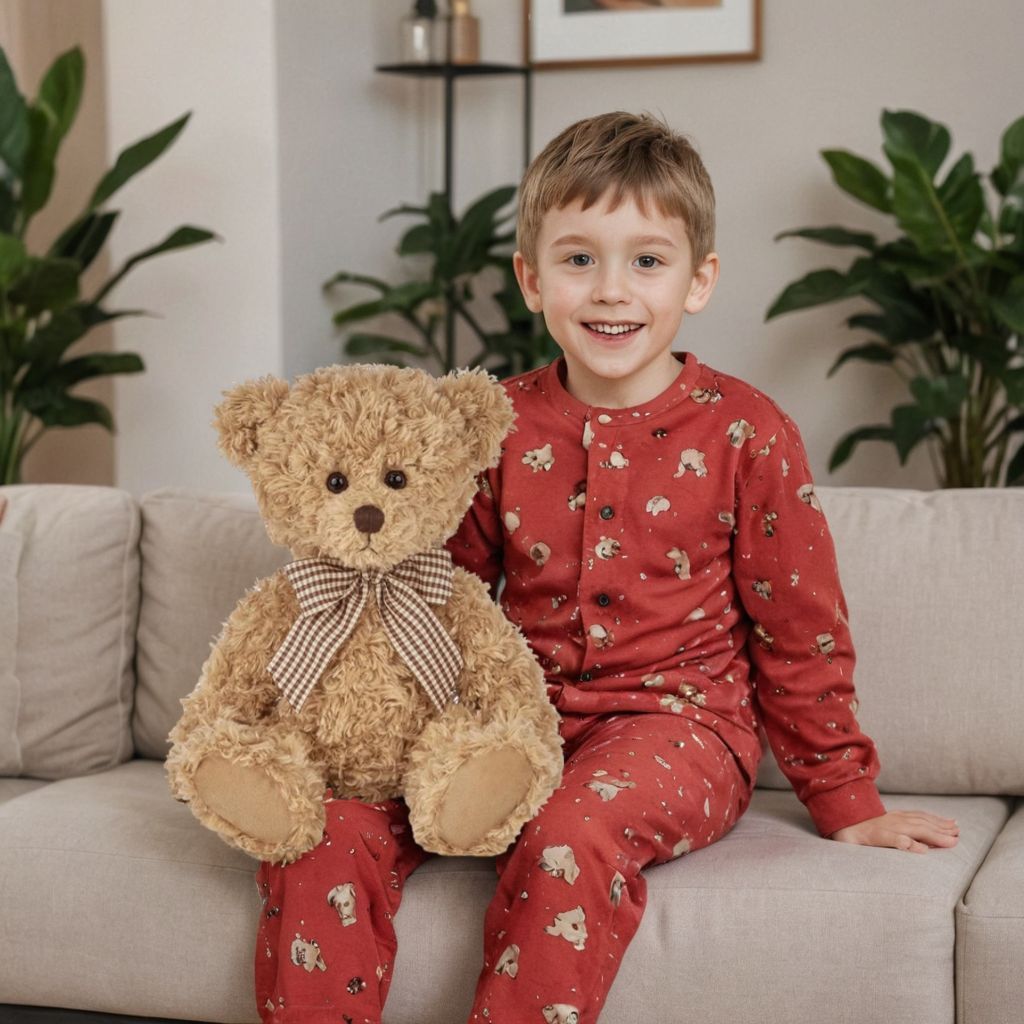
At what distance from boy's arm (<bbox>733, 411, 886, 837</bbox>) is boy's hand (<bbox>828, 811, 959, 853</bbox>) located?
1cm

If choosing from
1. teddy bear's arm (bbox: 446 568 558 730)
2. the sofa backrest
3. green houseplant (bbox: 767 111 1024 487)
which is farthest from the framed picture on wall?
teddy bear's arm (bbox: 446 568 558 730)

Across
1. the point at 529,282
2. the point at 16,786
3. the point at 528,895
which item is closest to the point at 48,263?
the point at 16,786

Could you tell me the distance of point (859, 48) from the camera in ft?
11.2

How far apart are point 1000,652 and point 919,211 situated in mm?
1375

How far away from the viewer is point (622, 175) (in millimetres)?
1591

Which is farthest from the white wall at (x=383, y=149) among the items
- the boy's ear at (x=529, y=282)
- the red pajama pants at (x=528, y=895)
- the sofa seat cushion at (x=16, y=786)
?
the red pajama pants at (x=528, y=895)

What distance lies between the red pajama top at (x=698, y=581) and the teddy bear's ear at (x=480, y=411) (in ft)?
0.47

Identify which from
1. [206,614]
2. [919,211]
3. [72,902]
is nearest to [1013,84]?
[919,211]

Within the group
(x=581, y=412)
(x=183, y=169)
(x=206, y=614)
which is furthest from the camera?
(x=183, y=169)

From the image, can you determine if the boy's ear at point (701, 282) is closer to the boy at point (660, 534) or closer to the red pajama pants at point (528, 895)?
the boy at point (660, 534)

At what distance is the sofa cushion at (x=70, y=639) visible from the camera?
1.99 meters

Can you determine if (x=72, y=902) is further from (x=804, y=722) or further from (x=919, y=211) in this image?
(x=919, y=211)

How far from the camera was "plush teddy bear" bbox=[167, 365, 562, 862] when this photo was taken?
4.68ft

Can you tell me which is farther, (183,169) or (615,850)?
(183,169)
